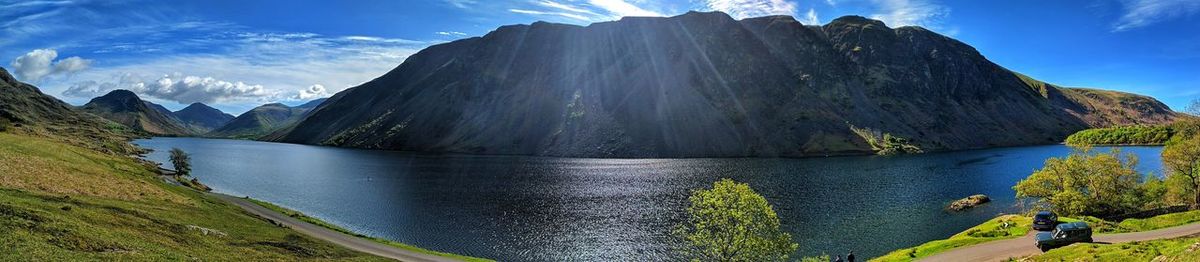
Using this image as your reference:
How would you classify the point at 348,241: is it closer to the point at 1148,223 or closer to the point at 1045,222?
the point at 1045,222

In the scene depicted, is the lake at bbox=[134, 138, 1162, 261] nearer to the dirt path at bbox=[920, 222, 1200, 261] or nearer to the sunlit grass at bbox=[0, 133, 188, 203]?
the dirt path at bbox=[920, 222, 1200, 261]

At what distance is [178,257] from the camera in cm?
3347

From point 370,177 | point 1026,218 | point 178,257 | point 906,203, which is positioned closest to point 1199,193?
point 1026,218

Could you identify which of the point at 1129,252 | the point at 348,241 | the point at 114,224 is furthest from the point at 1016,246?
the point at 114,224

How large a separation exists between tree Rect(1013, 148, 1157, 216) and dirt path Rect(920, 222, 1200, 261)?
1457cm

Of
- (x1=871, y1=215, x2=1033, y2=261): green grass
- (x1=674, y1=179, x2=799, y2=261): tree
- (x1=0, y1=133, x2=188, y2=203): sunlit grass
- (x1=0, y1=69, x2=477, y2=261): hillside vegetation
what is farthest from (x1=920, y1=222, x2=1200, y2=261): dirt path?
(x1=0, y1=133, x2=188, y2=203): sunlit grass

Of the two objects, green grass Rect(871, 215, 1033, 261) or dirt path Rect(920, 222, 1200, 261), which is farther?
green grass Rect(871, 215, 1033, 261)

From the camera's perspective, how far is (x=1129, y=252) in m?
34.4

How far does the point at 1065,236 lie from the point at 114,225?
71041 millimetres

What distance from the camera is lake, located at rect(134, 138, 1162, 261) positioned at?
244 ft

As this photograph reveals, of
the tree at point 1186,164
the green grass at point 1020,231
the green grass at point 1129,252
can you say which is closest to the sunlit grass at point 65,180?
the green grass at point 1020,231

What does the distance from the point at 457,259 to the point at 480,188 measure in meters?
70.5

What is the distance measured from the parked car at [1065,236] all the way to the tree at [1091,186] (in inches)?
865

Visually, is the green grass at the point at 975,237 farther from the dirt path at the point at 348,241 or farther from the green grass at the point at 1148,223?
the dirt path at the point at 348,241
